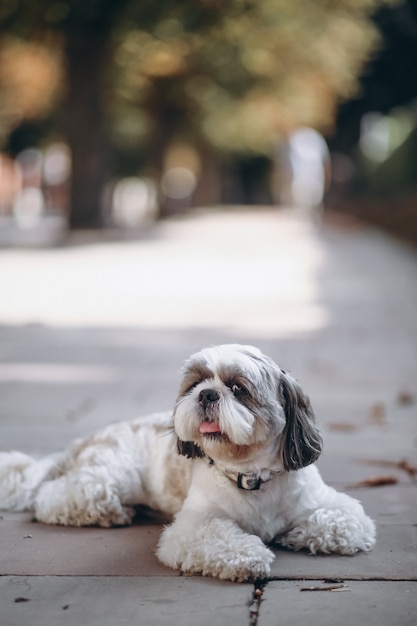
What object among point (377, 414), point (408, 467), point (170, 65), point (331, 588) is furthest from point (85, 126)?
point (331, 588)

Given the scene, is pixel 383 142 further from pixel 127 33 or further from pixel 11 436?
pixel 11 436

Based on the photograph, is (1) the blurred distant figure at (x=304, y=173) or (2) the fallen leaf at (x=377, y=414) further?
(1) the blurred distant figure at (x=304, y=173)

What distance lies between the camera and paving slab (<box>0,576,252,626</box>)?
122 inches

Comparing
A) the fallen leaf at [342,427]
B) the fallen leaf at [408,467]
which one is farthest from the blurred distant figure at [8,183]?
the fallen leaf at [408,467]

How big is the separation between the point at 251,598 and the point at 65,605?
633 mm

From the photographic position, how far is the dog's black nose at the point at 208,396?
3.53 meters

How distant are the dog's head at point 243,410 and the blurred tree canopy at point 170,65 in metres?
15.1

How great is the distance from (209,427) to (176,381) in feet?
12.4

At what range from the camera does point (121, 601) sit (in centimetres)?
327

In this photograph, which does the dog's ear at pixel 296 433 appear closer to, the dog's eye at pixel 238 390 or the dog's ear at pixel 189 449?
the dog's eye at pixel 238 390

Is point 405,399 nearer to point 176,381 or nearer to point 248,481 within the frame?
point 176,381

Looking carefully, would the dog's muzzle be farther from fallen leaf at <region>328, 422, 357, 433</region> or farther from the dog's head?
fallen leaf at <region>328, 422, 357, 433</region>

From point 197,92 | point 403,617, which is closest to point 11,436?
A: point 403,617

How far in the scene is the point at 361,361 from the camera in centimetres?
825
